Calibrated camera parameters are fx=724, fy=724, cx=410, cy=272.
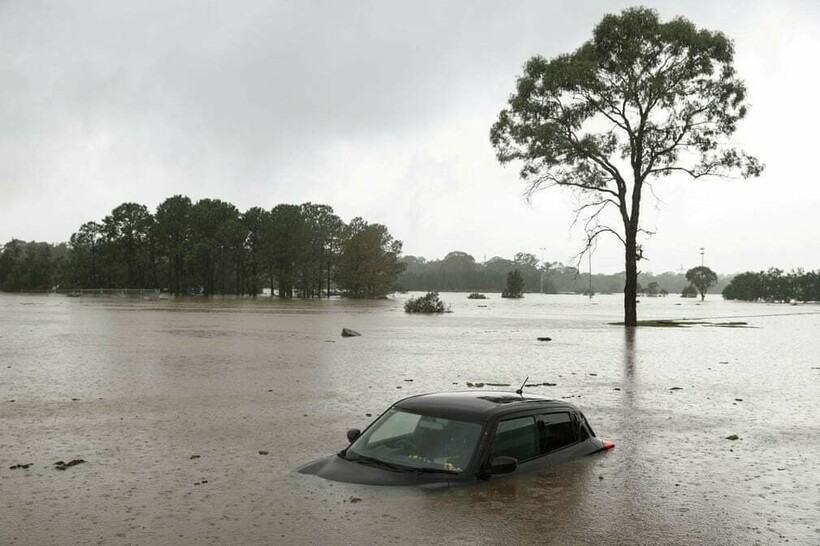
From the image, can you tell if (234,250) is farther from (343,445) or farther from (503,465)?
(503,465)

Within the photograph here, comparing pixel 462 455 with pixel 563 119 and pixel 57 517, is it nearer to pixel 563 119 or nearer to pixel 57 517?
pixel 57 517

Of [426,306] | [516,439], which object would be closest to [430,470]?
[516,439]

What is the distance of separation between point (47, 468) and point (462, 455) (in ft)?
16.8

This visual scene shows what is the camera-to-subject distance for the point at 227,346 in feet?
88.8

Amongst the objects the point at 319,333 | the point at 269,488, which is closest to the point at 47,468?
the point at 269,488

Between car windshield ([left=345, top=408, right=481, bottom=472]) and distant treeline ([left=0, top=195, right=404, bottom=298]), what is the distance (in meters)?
117

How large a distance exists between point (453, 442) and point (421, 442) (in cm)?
37

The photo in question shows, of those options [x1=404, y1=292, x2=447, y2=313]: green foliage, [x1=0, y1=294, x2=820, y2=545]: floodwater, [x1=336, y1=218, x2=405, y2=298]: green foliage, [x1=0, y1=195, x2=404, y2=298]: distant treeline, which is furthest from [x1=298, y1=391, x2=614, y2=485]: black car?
[x1=336, y1=218, x2=405, y2=298]: green foliage

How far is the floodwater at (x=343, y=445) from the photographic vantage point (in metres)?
6.63

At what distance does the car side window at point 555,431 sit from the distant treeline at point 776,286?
171218mm

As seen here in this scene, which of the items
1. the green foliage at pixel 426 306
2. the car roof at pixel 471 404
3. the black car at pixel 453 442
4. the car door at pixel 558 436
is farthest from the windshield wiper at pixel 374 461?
the green foliage at pixel 426 306

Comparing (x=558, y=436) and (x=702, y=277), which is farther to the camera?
(x=702, y=277)

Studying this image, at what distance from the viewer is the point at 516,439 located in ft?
26.2

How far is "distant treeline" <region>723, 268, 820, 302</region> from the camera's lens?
15900 cm
